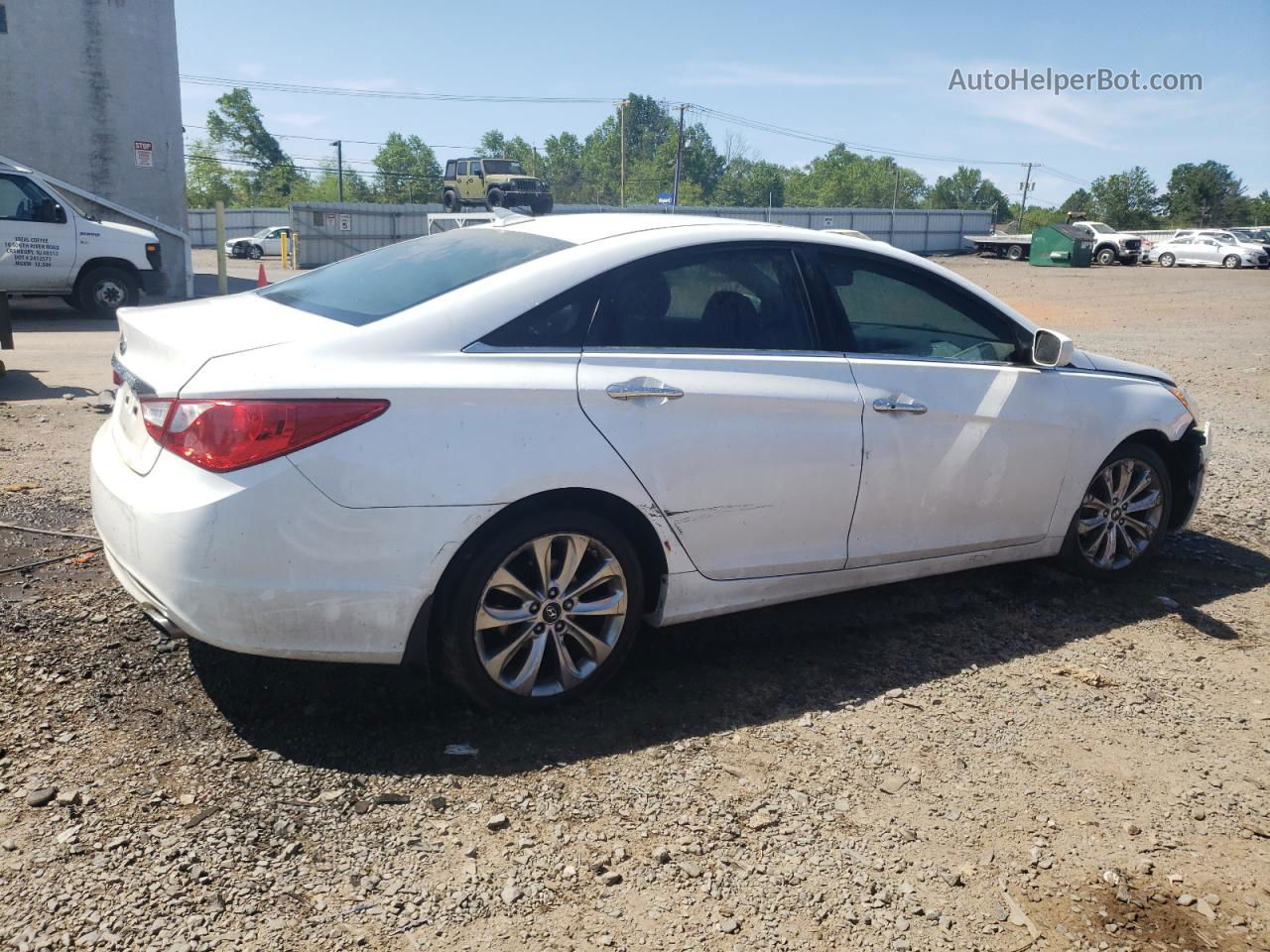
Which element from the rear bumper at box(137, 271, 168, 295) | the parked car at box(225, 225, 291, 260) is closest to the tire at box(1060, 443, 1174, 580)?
the rear bumper at box(137, 271, 168, 295)

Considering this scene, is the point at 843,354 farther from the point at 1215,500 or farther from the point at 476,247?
the point at 1215,500

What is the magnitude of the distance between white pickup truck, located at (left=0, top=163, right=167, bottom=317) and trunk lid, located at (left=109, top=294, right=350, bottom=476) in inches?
451

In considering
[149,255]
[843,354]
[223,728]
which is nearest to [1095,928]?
[843,354]

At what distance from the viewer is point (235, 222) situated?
56.1 metres

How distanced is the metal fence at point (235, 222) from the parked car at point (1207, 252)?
140 feet

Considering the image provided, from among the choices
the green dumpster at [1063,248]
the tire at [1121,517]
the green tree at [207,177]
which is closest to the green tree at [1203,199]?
the green dumpster at [1063,248]

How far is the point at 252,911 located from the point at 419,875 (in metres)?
0.40

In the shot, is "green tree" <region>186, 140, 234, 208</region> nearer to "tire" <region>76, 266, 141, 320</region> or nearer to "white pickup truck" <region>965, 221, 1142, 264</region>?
"white pickup truck" <region>965, 221, 1142, 264</region>

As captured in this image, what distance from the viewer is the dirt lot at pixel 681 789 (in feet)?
8.41

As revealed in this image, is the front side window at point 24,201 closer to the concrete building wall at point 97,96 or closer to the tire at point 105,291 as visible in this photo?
the tire at point 105,291

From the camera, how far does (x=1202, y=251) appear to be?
44875 millimetres

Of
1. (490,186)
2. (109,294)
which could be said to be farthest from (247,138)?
(109,294)

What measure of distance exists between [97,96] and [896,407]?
66.9ft

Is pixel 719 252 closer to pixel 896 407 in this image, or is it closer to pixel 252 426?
pixel 896 407
